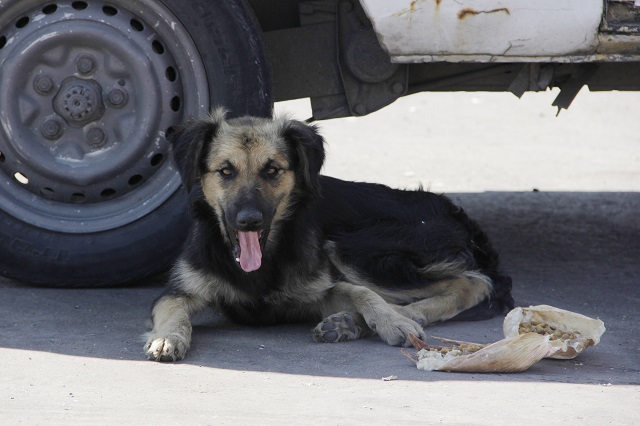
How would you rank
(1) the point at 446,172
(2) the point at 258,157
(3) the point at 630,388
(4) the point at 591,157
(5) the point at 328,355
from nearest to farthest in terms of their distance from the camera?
(3) the point at 630,388
(5) the point at 328,355
(2) the point at 258,157
(1) the point at 446,172
(4) the point at 591,157

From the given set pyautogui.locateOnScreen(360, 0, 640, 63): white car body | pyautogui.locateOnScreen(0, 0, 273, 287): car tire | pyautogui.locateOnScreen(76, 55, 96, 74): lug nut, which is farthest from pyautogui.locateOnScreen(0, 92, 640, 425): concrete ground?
pyautogui.locateOnScreen(360, 0, 640, 63): white car body

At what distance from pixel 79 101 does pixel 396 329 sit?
206 centimetres

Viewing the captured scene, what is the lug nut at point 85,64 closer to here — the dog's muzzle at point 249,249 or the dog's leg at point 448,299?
the dog's muzzle at point 249,249

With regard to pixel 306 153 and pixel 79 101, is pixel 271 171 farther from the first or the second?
pixel 79 101

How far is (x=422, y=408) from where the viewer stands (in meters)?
3.81

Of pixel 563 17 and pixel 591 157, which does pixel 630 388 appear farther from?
pixel 591 157

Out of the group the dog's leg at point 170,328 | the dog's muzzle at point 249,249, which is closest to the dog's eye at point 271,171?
the dog's muzzle at point 249,249

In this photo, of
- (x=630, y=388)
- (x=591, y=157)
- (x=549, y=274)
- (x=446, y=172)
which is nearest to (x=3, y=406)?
(x=630, y=388)

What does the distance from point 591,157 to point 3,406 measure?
317 inches

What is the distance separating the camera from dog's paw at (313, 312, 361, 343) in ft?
16.3

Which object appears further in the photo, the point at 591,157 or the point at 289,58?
the point at 591,157

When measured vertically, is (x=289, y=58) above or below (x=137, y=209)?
above

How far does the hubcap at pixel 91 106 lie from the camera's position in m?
5.55

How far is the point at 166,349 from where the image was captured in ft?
14.7
